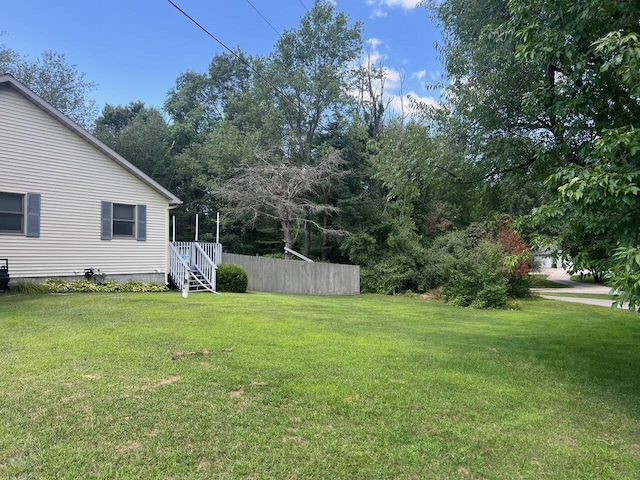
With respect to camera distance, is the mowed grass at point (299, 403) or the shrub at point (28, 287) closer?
the mowed grass at point (299, 403)

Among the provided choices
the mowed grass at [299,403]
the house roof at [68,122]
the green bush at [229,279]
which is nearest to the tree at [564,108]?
the mowed grass at [299,403]

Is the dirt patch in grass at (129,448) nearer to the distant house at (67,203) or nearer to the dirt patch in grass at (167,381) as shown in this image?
the dirt patch in grass at (167,381)

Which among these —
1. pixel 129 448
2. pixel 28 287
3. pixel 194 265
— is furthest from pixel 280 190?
pixel 129 448

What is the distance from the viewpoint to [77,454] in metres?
Result: 2.62

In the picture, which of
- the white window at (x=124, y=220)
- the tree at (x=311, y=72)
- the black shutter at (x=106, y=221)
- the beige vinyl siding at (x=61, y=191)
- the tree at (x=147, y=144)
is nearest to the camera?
the beige vinyl siding at (x=61, y=191)

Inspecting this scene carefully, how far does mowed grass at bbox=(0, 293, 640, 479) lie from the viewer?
2.69 m

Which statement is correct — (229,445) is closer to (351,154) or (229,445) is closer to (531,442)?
(531,442)

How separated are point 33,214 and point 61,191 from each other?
967mm

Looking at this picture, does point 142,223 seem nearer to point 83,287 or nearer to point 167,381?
point 83,287

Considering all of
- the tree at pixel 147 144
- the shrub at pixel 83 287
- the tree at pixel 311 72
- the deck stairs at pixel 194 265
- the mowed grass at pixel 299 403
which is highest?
the tree at pixel 311 72

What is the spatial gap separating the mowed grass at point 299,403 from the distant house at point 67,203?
205 inches

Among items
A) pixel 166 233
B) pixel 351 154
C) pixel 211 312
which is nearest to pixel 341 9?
pixel 351 154

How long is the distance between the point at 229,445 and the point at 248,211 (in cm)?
1621

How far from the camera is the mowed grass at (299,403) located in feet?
8.82
